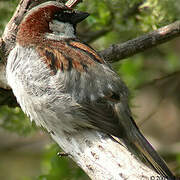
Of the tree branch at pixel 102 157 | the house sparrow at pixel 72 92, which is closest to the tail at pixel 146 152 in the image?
the house sparrow at pixel 72 92

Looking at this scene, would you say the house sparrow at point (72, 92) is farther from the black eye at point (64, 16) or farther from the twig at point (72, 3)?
the twig at point (72, 3)

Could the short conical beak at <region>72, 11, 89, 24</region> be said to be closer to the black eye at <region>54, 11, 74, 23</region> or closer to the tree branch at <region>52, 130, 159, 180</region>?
the black eye at <region>54, 11, 74, 23</region>

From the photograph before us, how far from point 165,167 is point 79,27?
116 inches

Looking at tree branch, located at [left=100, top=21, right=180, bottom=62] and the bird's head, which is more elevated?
the bird's head

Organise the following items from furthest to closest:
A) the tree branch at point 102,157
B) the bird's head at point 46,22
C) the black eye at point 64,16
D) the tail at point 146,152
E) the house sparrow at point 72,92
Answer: the black eye at point 64,16
the bird's head at point 46,22
the house sparrow at point 72,92
the tail at point 146,152
the tree branch at point 102,157

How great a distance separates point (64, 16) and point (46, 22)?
18 centimetres

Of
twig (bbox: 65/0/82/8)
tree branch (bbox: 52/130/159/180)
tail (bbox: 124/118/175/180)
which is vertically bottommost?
tail (bbox: 124/118/175/180)

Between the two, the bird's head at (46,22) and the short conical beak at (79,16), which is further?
the short conical beak at (79,16)

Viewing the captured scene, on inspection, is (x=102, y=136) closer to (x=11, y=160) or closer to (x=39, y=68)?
(x=39, y=68)

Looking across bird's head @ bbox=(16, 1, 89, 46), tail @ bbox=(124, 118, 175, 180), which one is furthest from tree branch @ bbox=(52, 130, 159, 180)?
bird's head @ bbox=(16, 1, 89, 46)

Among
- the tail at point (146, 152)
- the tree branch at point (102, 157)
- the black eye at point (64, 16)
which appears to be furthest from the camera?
the black eye at point (64, 16)

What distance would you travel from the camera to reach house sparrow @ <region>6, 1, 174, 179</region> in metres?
→ 3.76

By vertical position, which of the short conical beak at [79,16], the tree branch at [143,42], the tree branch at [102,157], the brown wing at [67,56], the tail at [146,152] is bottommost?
the tail at [146,152]

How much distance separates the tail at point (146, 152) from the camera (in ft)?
12.0
